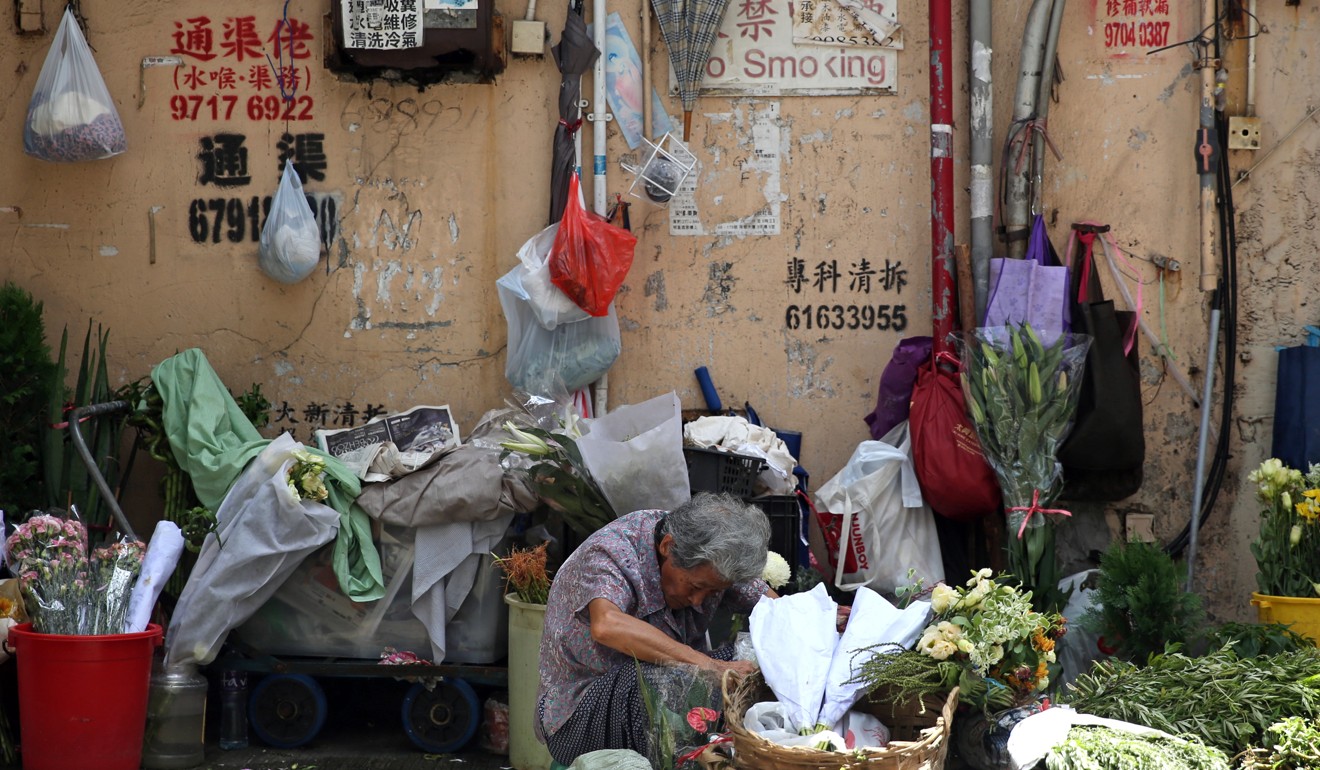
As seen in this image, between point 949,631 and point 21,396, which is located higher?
point 21,396

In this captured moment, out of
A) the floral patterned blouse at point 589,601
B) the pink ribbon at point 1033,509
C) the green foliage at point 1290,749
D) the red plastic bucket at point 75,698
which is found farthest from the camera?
the pink ribbon at point 1033,509

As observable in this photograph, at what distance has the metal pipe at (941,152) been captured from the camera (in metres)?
5.50

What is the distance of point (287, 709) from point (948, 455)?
2835 millimetres

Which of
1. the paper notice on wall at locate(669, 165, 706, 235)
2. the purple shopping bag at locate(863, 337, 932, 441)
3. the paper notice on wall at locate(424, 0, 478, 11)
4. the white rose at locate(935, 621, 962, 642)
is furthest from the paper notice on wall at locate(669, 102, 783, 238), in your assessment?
the white rose at locate(935, 621, 962, 642)

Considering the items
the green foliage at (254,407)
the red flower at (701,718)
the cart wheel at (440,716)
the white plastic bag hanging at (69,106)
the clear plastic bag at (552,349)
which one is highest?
the white plastic bag hanging at (69,106)

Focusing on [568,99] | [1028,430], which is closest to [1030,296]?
[1028,430]

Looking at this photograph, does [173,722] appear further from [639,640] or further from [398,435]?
[639,640]

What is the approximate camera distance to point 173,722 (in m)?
5.02

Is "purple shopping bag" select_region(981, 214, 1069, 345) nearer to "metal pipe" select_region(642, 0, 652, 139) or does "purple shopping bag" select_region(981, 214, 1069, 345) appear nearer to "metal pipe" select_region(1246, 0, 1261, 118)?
"metal pipe" select_region(1246, 0, 1261, 118)

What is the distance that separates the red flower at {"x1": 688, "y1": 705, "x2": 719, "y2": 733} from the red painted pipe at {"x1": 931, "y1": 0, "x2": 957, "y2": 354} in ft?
9.17

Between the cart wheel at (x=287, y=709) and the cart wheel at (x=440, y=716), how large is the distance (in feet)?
1.22

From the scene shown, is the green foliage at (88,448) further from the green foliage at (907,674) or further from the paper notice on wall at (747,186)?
the green foliage at (907,674)

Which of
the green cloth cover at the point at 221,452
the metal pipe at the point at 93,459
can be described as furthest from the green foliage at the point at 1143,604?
the metal pipe at the point at 93,459

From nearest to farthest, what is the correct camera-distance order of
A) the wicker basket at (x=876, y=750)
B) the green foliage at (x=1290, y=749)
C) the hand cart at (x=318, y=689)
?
the wicker basket at (x=876, y=750) < the green foliage at (x=1290, y=749) < the hand cart at (x=318, y=689)
